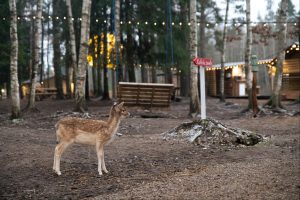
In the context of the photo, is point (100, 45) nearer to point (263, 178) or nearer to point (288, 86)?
point (288, 86)

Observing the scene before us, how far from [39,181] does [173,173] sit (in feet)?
8.32

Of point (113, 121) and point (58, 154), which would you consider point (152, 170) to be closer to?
point (113, 121)

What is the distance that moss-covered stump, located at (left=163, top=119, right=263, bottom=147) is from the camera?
1091cm

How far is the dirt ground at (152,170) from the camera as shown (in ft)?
20.7

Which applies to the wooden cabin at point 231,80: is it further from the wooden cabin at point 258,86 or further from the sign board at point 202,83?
the sign board at point 202,83

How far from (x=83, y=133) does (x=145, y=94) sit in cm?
1279

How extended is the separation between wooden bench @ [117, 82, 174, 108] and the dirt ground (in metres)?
7.73

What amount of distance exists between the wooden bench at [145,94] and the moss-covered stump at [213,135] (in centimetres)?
817

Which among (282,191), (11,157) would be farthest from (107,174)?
(282,191)

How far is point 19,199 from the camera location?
6.08 meters

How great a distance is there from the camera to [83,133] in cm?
755

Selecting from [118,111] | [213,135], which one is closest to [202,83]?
[213,135]

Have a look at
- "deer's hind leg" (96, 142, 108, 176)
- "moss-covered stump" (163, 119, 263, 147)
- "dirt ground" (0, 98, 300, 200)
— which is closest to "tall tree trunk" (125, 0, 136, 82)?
"dirt ground" (0, 98, 300, 200)

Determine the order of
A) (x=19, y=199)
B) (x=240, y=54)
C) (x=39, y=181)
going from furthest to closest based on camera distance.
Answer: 1. (x=240, y=54)
2. (x=39, y=181)
3. (x=19, y=199)
